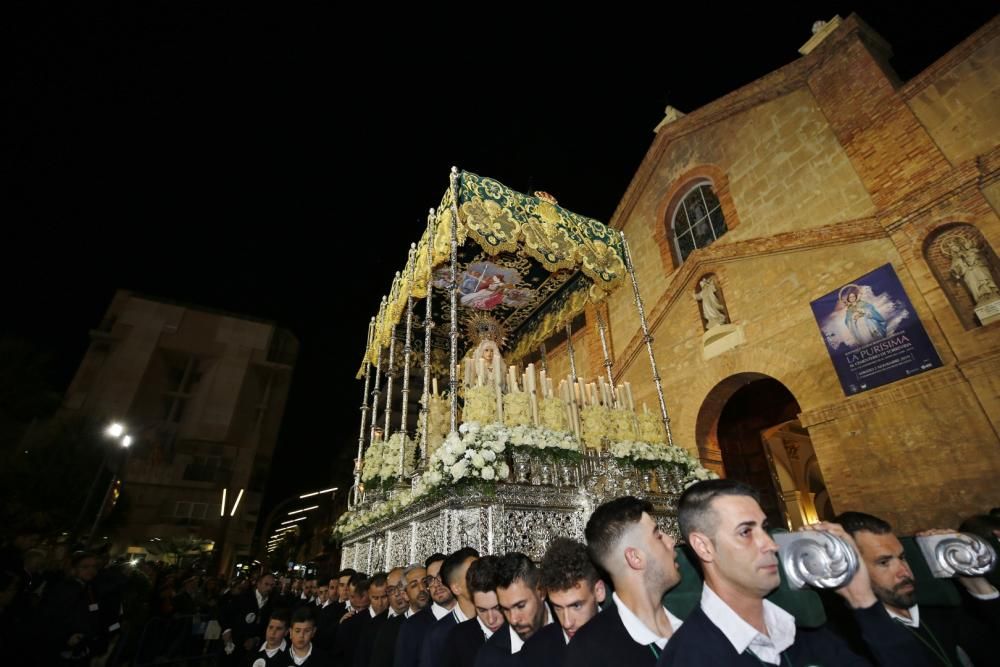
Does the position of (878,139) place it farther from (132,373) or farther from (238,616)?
(132,373)

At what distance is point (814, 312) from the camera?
796 cm

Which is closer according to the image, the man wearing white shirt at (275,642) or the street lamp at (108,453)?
the man wearing white shirt at (275,642)

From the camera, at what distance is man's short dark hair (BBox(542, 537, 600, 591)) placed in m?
2.12

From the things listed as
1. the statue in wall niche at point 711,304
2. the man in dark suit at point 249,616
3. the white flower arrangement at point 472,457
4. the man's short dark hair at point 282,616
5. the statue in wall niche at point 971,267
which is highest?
the statue in wall niche at point 711,304

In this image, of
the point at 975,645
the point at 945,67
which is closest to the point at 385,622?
the point at 975,645

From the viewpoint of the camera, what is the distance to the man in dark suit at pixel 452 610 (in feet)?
9.77

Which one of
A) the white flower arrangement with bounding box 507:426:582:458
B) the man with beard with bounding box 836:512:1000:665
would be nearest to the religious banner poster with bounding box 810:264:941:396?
the white flower arrangement with bounding box 507:426:582:458

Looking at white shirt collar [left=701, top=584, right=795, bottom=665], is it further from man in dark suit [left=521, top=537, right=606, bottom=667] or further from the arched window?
the arched window

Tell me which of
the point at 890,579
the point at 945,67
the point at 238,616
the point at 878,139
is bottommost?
the point at 238,616

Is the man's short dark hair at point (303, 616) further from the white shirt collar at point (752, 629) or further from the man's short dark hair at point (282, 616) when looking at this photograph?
the white shirt collar at point (752, 629)

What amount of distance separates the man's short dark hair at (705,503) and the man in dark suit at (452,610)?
178 cm

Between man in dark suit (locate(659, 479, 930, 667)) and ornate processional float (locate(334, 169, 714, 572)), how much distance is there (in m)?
3.01

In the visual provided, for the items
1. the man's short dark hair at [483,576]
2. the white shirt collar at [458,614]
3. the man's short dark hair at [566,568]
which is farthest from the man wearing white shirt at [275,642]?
the man's short dark hair at [566,568]

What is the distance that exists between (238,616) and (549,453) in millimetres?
5453
